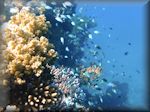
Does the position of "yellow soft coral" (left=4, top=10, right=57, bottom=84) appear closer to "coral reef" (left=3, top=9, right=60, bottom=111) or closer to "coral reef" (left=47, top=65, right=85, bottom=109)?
"coral reef" (left=3, top=9, right=60, bottom=111)

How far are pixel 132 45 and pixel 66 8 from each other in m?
1.69

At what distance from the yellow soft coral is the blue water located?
57.6 inches

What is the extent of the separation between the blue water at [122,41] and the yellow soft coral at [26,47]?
1463mm

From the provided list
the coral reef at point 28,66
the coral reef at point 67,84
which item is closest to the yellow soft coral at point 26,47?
the coral reef at point 28,66

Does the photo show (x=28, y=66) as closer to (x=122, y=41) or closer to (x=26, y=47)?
(x=26, y=47)

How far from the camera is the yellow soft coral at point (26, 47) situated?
564 cm

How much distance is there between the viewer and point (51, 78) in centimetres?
602

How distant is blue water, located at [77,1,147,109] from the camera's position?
713cm

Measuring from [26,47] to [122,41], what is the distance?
9.26 feet

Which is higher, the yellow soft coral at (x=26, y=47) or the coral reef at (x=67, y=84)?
the yellow soft coral at (x=26, y=47)

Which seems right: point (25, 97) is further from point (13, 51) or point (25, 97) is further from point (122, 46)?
point (122, 46)

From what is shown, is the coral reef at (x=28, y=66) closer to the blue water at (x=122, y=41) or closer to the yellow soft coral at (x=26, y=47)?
the yellow soft coral at (x=26, y=47)

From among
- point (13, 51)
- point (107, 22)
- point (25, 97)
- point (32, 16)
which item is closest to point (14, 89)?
point (25, 97)

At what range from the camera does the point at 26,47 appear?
18.7ft
